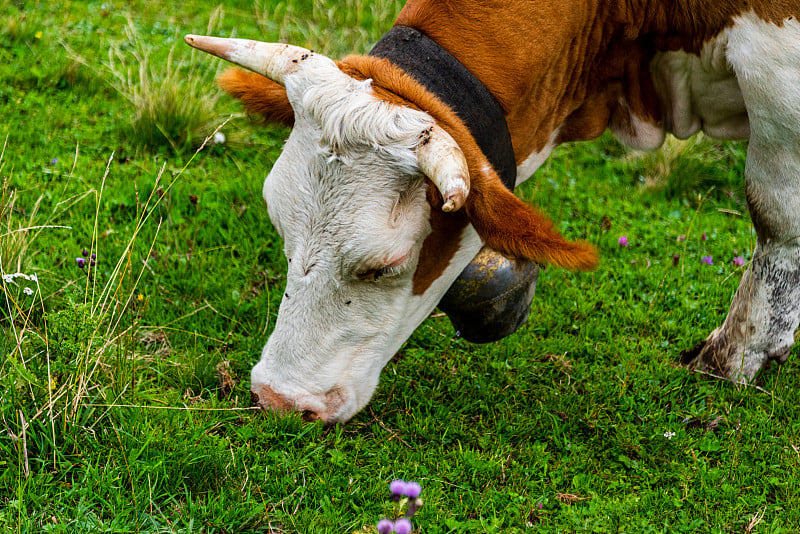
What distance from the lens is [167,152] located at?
19.7 feet

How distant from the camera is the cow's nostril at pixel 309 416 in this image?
11.6ft

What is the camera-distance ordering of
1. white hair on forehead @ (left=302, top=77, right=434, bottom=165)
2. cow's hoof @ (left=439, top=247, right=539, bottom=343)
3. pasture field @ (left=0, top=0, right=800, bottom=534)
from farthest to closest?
cow's hoof @ (left=439, top=247, right=539, bottom=343) < pasture field @ (left=0, top=0, right=800, bottom=534) < white hair on forehead @ (left=302, top=77, right=434, bottom=165)

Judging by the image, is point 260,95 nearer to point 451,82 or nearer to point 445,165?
point 451,82

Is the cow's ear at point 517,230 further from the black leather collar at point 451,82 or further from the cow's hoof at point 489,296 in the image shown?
the cow's hoof at point 489,296

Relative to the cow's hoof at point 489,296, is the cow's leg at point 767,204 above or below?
above

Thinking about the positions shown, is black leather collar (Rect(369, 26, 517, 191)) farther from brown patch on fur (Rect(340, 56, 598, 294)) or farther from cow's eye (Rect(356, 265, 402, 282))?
cow's eye (Rect(356, 265, 402, 282))

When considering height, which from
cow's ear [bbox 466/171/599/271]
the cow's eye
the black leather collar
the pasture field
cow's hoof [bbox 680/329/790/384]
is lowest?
the pasture field

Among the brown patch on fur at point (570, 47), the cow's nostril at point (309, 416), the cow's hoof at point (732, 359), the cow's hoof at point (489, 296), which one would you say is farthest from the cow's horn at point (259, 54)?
the cow's hoof at point (732, 359)

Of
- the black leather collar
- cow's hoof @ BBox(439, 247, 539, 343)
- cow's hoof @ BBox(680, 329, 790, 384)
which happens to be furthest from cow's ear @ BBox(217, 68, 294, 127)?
cow's hoof @ BBox(680, 329, 790, 384)

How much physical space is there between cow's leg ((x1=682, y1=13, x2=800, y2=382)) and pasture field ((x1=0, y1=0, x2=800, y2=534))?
0.17 m

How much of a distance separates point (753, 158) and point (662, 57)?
0.65 m

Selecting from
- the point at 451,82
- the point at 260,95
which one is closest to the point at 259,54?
the point at 260,95

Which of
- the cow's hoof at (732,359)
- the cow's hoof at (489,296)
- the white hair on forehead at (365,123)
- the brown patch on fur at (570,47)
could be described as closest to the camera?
the white hair on forehead at (365,123)

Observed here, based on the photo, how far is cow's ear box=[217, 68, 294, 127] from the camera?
149 inches
